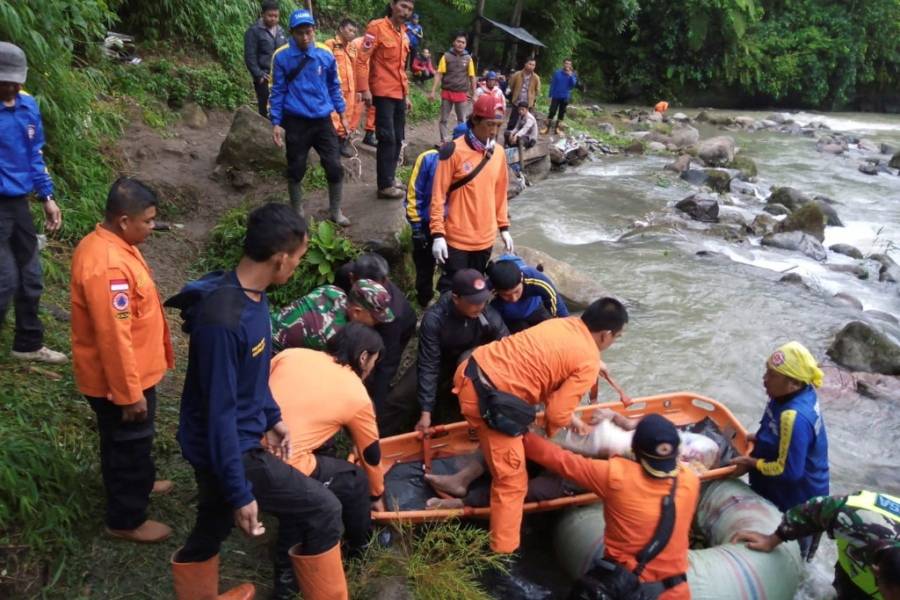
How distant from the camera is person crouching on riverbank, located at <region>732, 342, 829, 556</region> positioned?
3.76m

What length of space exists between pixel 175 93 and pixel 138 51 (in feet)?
4.13

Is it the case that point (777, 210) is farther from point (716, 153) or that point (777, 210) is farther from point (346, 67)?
point (346, 67)

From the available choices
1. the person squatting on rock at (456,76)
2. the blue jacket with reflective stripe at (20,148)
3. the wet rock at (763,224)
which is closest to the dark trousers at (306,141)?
the blue jacket with reflective stripe at (20,148)

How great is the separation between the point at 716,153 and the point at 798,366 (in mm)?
15015

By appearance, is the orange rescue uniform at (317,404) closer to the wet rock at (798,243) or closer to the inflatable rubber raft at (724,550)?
the inflatable rubber raft at (724,550)

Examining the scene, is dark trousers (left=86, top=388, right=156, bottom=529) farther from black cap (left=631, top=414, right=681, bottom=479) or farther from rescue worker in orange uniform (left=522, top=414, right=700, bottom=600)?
black cap (left=631, top=414, right=681, bottom=479)

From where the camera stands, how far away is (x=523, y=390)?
372 centimetres

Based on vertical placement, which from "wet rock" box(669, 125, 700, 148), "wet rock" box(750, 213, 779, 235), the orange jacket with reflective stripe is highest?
"wet rock" box(669, 125, 700, 148)

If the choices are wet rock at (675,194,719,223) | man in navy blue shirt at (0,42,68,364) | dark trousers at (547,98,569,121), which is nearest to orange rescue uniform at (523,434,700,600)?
man in navy blue shirt at (0,42,68,364)

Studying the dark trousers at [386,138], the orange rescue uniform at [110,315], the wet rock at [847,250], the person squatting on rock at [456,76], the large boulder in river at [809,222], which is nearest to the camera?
the orange rescue uniform at [110,315]

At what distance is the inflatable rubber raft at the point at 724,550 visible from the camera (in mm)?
3432

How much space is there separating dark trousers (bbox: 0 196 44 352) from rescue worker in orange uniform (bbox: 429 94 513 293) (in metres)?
2.60

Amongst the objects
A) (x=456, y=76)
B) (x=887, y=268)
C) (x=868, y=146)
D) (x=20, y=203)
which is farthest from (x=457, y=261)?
(x=868, y=146)

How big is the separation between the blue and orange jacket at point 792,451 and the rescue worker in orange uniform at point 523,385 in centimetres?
112
